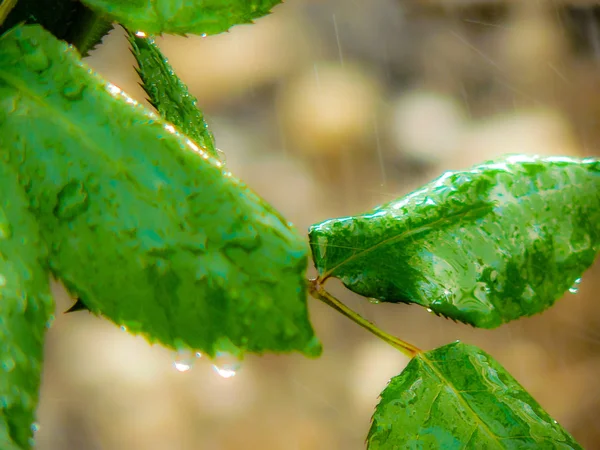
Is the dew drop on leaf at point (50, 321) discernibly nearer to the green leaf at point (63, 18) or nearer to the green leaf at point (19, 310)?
the green leaf at point (19, 310)

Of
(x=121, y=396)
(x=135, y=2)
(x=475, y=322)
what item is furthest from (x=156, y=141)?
(x=121, y=396)

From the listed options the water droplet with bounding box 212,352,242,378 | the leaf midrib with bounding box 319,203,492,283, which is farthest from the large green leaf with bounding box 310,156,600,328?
the water droplet with bounding box 212,352,242,378

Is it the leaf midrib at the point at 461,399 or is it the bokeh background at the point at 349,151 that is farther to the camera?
the bokeh background at the point at 349,151

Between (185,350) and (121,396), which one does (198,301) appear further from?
(121,396)

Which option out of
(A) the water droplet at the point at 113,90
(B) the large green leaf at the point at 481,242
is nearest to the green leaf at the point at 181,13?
(A) the water droplet at the point at 113,90

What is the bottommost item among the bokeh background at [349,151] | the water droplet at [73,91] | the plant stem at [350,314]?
the bokeh background at [349,151]

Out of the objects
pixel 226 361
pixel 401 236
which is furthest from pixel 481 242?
pixel 226 361

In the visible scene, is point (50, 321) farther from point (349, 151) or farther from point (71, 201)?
point (349, 151)
